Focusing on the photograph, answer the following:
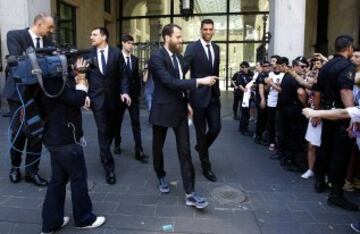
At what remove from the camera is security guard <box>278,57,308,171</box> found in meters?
5.96

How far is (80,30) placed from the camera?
16.7m

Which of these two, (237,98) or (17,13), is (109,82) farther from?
(17,13)

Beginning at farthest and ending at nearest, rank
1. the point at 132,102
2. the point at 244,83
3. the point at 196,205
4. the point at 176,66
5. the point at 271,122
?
the point at 244,83, the point at 271,122, the point at 132,102, the point at 176,66, the point at 196,205

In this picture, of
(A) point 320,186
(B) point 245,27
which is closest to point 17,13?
(A) point 320,186

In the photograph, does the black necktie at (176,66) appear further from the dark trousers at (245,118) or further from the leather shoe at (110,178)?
the dark trousers at (245,118)

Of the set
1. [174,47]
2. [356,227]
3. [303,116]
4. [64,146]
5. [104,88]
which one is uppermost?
[174,47]

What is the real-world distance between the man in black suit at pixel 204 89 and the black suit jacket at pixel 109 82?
92cm

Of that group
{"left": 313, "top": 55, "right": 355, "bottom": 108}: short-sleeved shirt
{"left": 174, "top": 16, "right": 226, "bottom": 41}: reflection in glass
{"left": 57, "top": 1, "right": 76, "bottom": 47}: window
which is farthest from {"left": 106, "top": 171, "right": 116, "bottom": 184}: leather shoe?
{"left": 174, "top": 16, "right": 226, "bottom": 41}: reflection in glass

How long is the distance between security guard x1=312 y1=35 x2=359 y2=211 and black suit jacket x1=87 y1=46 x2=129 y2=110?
2.57 metres

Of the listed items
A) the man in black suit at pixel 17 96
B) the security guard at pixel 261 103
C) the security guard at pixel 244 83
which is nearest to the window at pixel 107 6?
the security guard at pixel 244 83

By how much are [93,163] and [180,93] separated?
2355mm

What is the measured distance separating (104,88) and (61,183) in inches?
73.1

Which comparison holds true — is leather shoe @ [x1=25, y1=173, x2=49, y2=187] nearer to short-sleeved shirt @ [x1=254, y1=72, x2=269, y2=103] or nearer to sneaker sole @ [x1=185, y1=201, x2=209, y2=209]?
sneaker sole @ [x1=185, y1=201, x2=209, y2=209]

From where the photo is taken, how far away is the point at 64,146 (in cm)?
351
